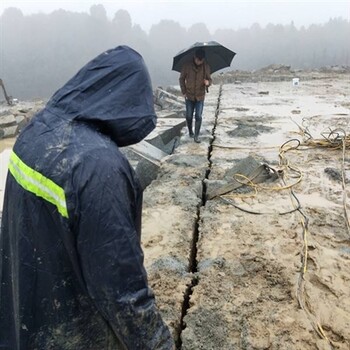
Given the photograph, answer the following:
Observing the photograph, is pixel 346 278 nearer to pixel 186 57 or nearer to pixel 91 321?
pixel 91 321

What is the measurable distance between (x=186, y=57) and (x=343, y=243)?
486cm

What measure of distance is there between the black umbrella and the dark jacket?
0.76 feet

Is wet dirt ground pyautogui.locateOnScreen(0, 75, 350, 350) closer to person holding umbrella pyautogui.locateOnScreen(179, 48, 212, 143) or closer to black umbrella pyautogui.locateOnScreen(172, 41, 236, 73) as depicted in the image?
person holding umbrella pyautogui.locateOnScreen(179, 48, 212, 143)

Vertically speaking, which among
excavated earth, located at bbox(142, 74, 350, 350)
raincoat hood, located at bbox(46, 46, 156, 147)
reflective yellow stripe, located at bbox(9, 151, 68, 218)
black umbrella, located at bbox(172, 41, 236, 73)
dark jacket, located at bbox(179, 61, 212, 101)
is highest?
raincoat hood, located at bbox(46, 46, 156, 147)

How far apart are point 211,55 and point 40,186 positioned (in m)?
6.90

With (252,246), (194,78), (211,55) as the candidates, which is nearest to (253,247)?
(252,246)

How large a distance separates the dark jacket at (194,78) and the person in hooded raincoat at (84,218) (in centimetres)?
589

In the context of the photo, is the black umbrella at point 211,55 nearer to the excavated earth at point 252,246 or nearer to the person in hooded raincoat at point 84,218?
the excavated earth at point 252,246

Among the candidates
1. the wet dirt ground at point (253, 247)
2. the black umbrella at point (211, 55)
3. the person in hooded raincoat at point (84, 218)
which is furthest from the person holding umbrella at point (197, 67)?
the person in hooded raincoat at point (84, 218)

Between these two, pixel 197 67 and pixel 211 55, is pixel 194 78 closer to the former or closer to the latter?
pixel 197 67

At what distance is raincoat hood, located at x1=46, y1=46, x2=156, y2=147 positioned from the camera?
1.26m

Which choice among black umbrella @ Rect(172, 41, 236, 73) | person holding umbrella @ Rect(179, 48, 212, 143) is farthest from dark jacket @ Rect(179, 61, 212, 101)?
black umbrella @ Rect(172, 41, 236, 73)

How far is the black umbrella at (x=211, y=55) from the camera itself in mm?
6992

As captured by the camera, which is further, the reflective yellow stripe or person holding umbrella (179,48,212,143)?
person holding umbrella (179,48,212,143)
